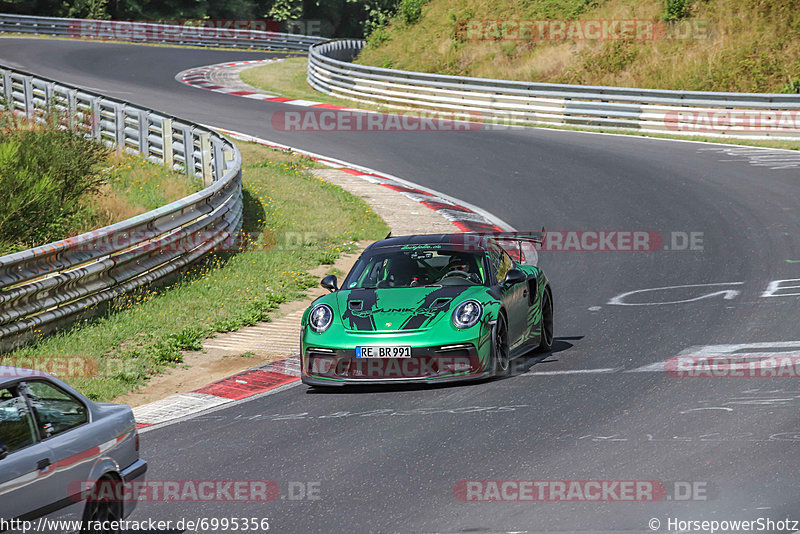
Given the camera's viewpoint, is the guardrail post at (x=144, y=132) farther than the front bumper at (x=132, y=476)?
Yes

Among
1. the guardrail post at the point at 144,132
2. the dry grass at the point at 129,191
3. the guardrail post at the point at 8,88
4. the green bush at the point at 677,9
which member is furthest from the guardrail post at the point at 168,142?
the green bush at the point at 677,9

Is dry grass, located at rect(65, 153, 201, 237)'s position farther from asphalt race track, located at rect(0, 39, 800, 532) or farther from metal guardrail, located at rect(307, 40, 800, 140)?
metal guardrail, located at rect(307, 40, 800, 140)

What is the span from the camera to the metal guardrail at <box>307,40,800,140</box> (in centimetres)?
2650

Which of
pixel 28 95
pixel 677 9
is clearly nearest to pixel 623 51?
pixel 677 9

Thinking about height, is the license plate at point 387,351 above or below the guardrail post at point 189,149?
below

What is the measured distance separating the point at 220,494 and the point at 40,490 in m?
1.86

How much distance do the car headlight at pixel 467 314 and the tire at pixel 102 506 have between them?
4.33m

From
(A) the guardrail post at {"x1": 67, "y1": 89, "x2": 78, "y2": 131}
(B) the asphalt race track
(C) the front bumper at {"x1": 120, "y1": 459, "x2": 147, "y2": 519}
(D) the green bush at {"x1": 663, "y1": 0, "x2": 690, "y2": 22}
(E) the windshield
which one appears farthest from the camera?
(D) the green bush at {"x1": 663, "y1": 0, "x2": 690, "y2": 22}

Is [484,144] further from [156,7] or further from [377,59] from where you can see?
[156,7]

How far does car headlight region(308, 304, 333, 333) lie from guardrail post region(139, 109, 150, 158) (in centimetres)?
1184

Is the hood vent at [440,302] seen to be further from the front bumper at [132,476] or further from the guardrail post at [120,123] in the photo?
the guardrail post at [120,123]

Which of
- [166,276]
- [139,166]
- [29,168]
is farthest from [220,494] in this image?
[139,166]

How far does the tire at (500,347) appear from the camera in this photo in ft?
33.1

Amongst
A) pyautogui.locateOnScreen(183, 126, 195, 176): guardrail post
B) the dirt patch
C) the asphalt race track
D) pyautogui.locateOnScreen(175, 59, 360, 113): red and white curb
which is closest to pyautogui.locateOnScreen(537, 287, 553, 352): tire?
the asphalt race track
